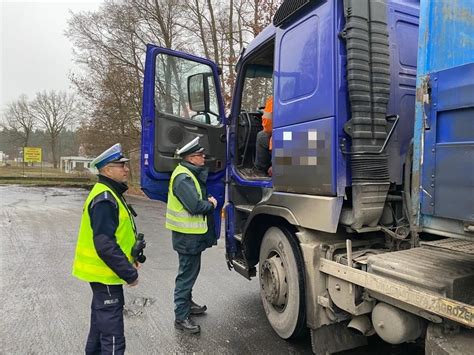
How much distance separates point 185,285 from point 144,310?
0.72 m

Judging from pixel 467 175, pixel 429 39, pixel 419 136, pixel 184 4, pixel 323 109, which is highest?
pixel 184 4

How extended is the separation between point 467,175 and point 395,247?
995 millimetres

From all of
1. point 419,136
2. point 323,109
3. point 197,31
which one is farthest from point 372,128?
point 197,31

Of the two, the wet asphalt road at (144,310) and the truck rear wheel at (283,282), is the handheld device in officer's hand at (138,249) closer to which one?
the wet asphalt road at (144,310)

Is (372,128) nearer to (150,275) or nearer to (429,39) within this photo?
(429,39)

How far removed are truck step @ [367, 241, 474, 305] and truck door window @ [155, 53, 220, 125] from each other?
2561 millimetres

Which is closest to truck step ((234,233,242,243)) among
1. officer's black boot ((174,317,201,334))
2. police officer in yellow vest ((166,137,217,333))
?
police officer in yellow vest ((166,137,217,333))

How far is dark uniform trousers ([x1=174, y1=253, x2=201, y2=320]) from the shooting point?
3.69 metres

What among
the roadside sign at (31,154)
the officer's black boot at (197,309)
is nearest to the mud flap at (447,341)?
the officer's black boot at (197,309)

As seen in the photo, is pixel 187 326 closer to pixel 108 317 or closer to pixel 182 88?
pixel 108 317

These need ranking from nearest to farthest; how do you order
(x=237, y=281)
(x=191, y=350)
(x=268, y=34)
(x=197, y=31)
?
(x=191, y=350)
(x=268, y=34)
(x=237, y=281)
(x=197, y=31)

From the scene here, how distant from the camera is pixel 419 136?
2.09m

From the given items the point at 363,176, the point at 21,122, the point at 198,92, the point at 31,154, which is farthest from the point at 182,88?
the point at 21,122

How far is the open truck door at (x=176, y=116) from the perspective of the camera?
13.3 feet
